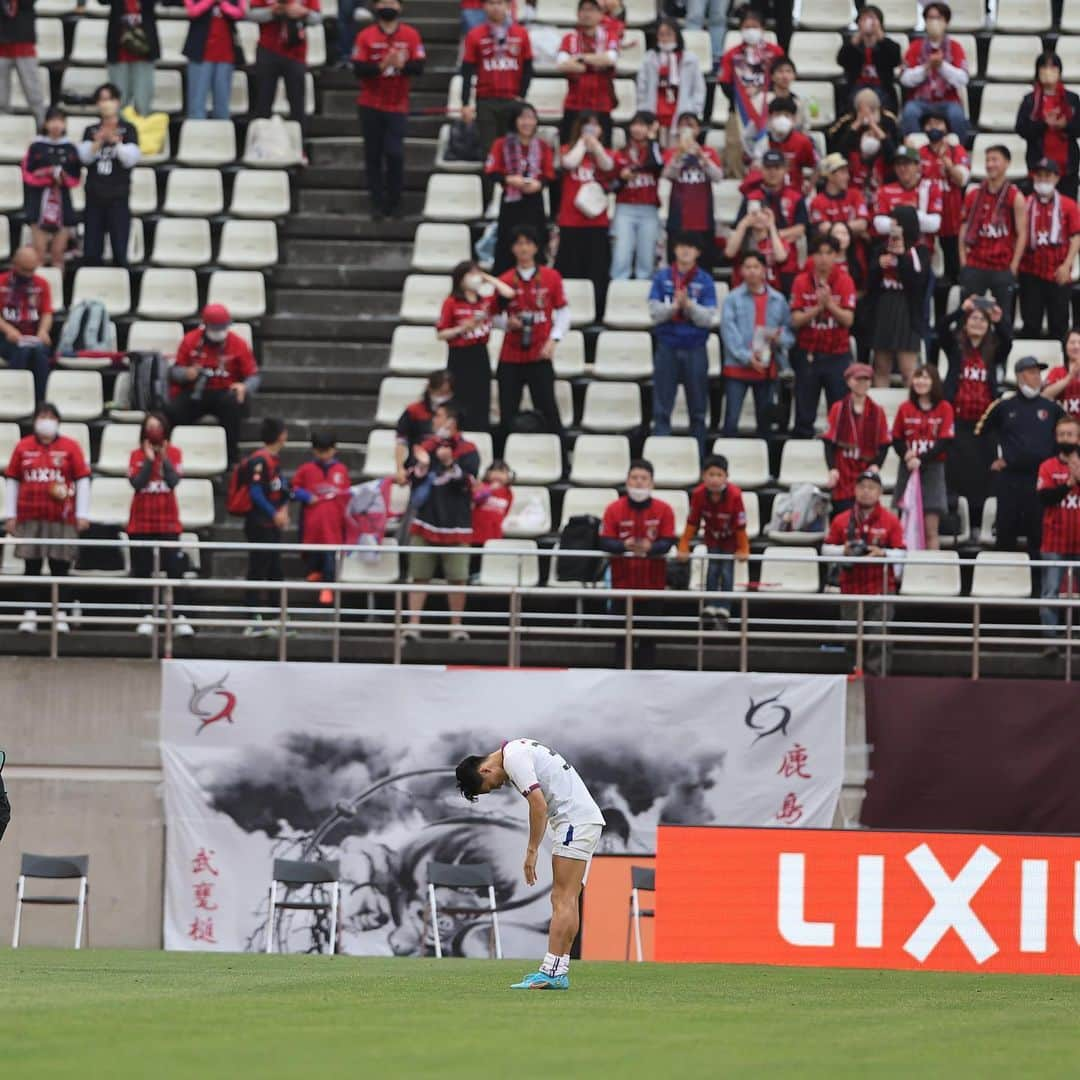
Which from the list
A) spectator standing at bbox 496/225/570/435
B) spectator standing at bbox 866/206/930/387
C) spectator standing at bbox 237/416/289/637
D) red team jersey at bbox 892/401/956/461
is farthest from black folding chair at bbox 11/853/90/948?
spectator standing at bbox 866/206/930/387

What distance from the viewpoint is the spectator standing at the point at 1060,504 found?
21.5 metres

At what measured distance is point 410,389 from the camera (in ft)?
80.8

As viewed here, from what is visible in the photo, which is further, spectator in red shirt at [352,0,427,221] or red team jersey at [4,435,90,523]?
spectator in red shirt at [352,0,427,221]

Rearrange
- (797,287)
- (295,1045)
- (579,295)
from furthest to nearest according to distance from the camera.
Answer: (579,295)
(797,287)
(295,1045)

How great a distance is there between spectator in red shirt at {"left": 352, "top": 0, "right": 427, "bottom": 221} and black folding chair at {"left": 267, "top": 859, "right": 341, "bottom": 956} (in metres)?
8.57

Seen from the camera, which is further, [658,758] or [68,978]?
[658,758]

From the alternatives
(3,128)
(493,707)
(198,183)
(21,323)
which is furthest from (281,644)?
(3,128)

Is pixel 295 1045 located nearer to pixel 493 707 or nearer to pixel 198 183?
pixel 493 707

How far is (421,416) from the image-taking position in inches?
882

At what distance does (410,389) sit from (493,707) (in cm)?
433

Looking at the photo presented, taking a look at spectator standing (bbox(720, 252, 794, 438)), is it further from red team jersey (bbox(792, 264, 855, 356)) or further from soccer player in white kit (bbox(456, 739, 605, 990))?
soccer player in white kit (bbox(456, 739, 605, 990))

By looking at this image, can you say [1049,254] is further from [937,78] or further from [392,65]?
[392,65]

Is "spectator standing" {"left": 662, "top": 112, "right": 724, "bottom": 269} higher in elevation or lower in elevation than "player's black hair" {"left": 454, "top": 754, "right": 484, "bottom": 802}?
higher

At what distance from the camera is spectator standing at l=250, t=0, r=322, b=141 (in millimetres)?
26422
